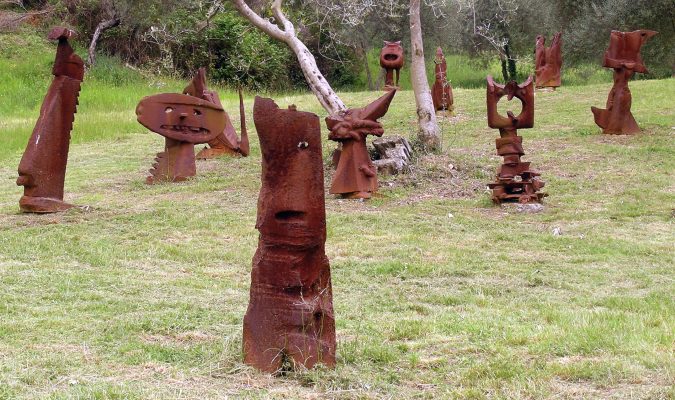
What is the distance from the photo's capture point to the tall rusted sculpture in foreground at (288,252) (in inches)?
191

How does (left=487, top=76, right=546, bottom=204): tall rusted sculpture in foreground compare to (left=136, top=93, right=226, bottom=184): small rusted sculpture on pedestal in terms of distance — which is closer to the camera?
(left=487, top=76, right=546, bottom=204): tall rusted sculpture in foreground

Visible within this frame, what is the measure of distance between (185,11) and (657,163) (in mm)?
14460

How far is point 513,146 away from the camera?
1088 centimetres

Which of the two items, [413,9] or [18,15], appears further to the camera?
[18,15]

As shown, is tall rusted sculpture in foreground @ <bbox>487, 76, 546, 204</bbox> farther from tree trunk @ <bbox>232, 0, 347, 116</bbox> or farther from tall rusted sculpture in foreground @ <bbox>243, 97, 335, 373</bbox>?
tall rusted sculpture in foreground @ <bbox>243, 97, 335, 373</bbox>

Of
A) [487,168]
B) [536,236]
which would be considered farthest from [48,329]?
[487,168]

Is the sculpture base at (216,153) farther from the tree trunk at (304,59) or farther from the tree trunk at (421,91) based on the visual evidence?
the tree trunk at (421,91)

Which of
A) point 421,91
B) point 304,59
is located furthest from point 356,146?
point 304,59

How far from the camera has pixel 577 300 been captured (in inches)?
269

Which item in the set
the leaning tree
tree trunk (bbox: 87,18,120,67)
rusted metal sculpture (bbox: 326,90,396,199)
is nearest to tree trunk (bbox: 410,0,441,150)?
the leaning tree

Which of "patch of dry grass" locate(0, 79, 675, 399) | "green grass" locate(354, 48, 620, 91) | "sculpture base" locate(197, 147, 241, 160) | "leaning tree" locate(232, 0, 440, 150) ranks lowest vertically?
"patch of dry grass" locate(0, 79, 675, 399)

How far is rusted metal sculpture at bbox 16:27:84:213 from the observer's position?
407 inches

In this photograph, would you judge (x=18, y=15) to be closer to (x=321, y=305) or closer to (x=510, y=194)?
(x=510, y=194)

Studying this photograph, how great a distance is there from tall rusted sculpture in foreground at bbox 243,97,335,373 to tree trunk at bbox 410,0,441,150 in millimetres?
9130
